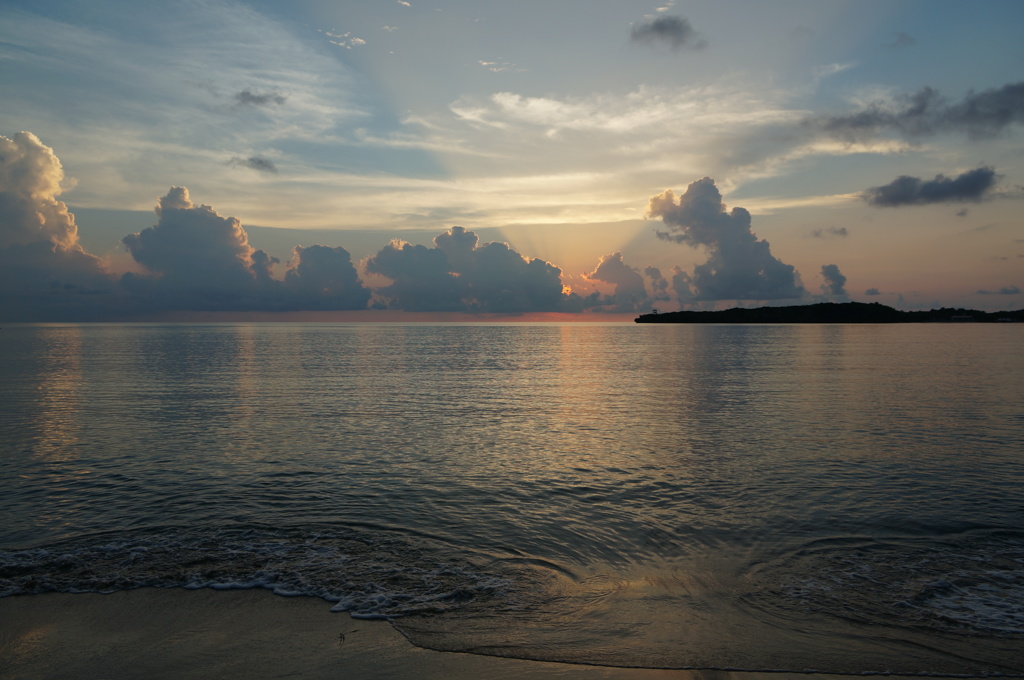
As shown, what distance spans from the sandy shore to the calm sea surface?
448 mm

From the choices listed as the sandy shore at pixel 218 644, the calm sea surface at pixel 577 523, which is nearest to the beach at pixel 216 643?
the sandy shore at pixel 218 644

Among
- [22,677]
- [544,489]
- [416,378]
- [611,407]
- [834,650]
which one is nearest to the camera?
Result: [22,677]

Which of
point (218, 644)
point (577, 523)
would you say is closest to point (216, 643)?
point (218, 644)

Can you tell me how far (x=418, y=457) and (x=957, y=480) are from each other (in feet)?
74.6

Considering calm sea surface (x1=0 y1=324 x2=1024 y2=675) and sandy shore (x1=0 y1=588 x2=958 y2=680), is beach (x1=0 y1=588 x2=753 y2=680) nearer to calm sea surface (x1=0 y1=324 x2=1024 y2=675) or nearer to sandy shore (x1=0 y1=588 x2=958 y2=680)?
sandy shore (x1=0 y1=588 x2=958 y2=680)

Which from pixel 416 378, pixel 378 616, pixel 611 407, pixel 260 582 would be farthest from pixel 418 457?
pixel 416 378

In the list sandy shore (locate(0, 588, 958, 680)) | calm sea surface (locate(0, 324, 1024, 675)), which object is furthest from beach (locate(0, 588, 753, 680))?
calm sea surface (locate(0, 324, 1024, 675))

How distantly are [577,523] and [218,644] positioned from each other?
1052 centimetres

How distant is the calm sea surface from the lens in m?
12.0

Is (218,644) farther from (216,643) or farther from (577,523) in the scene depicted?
(577,523)

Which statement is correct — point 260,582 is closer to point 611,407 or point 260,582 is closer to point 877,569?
point 877,569

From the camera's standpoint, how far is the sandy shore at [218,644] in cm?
1020

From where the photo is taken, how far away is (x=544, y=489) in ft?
73.4

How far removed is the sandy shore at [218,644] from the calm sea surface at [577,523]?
448mm
